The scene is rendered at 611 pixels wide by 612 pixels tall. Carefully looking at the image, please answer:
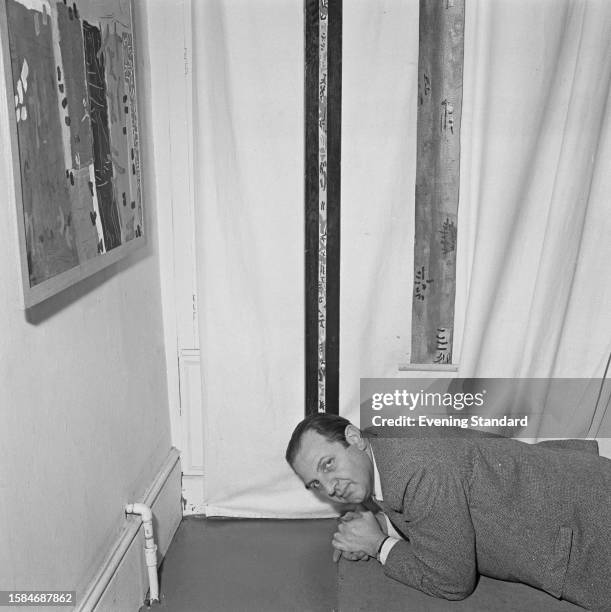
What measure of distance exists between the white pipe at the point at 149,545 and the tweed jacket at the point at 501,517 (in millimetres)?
669

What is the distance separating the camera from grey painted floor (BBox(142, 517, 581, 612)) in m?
1.75

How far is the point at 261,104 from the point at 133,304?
713 millimetres

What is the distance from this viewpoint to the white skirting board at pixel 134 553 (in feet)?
5.77

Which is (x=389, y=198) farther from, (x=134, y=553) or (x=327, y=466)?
(x=134, y=553)

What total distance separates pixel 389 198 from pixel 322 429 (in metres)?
0.80

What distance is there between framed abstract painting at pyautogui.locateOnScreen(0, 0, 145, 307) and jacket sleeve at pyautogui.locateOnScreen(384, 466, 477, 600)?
2.94 feet

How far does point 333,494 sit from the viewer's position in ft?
6.11

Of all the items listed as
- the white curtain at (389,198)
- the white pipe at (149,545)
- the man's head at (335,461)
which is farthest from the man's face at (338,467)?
the white curtain at (389,198)

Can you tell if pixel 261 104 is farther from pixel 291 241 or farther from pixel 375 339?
pixel 375 339

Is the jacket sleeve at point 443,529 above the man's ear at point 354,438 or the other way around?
the other way around

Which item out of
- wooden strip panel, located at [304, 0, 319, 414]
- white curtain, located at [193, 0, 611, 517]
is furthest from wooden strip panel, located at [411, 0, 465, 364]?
wooden strip panel, located at [304, 0, 319, 414]

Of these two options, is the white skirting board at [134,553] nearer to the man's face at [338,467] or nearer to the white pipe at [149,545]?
the white pipe at [149,545]

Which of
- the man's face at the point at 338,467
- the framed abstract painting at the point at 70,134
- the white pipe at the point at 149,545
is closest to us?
the framed abstract painting at the point at 70,134

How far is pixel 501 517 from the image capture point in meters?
1.72
